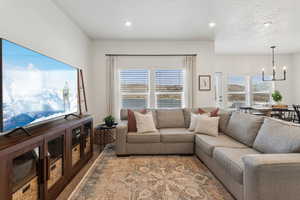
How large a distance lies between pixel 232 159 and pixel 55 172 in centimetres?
205

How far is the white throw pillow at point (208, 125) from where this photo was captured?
3.34 meters

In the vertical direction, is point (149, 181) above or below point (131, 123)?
below

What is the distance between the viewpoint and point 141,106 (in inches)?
197

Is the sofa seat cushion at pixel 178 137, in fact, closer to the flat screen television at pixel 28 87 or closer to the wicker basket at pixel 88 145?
the wicker basket at pixel 88 145

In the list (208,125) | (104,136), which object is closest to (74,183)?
(104,136)

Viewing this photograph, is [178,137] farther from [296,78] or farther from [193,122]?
[296,78]

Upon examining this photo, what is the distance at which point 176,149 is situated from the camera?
3482 mm

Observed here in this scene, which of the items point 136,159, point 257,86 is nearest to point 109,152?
point 136,159

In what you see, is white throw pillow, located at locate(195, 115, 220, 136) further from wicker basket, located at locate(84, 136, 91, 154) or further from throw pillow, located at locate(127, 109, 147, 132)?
wicker basket, located at locate(84, 136, 91, 154)

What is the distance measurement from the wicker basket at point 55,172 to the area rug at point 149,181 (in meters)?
Result: 0.28

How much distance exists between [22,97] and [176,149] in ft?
8.72

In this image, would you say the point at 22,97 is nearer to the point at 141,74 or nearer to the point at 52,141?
the point at 52,141

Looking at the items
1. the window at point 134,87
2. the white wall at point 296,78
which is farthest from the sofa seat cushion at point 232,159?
the white wall at point 296,78

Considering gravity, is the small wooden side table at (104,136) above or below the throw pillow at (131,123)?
below
